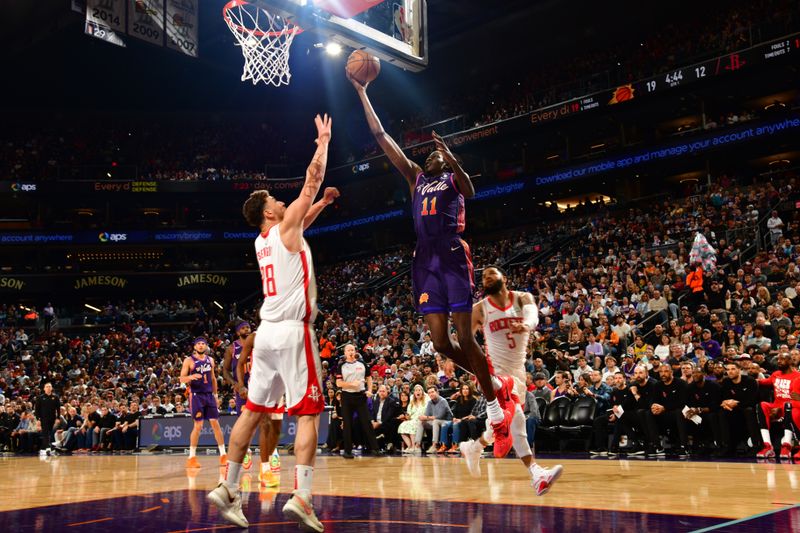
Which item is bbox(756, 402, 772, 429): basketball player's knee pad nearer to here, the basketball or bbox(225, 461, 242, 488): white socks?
the basketball

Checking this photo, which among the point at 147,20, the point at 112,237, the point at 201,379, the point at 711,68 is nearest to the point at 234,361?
the point at 201,379

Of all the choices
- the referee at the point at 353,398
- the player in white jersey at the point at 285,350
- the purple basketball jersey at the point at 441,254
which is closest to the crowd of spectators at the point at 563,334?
the referee at the point at 353,398

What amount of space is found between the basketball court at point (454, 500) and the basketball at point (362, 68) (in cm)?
370

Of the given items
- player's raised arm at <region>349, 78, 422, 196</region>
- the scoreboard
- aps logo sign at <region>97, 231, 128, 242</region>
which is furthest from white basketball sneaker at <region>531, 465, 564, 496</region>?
aps logo sign at <region>97, 231, 128, 242</region>

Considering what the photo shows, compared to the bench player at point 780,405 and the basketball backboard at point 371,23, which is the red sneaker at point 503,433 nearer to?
the basketball backboard at point 371,23

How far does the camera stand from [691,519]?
181 inches

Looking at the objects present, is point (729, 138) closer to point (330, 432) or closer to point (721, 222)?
point (721, 222)

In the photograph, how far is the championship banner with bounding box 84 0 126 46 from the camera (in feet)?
68.3

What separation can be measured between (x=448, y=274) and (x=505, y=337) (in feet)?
3.61

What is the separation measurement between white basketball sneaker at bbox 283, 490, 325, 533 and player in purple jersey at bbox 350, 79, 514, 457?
192 centimetres

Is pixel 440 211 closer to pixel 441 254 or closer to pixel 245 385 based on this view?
pixel 441 254

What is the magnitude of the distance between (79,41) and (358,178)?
1382cm

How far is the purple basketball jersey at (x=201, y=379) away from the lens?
36.5ft

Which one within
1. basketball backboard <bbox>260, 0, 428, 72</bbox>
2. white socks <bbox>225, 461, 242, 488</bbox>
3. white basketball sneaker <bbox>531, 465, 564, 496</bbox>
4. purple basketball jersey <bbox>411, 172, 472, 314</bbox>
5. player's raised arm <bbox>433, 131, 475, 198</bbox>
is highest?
basketball backboard <bbox>260, 0, 428, 72</bbox>
